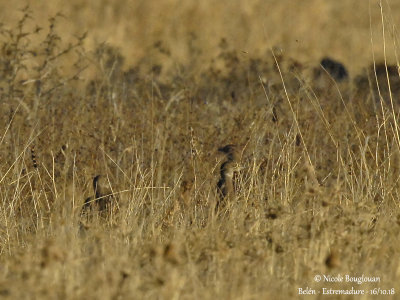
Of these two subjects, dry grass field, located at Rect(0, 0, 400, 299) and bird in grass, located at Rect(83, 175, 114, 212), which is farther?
bird in grass, located at Rect(83, 175, 114, 212)

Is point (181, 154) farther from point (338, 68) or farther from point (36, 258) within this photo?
point (338, 68)

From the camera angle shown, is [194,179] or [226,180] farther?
[194,179]

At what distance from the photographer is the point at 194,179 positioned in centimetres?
466

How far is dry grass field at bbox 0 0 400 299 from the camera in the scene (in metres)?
2.80

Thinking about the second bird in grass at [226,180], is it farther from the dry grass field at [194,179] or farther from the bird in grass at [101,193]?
the bird in grass at [101,193]

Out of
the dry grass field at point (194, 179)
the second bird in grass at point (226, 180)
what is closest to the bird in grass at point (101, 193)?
the dry grass field at point (194, 179)

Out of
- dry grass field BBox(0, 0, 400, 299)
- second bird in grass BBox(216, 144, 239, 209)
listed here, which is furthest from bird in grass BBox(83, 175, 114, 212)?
second bird in grass BBox(216, 144, 239, 209)

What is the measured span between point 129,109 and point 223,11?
20.4ft

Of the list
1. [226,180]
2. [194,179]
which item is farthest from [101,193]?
[226,180]

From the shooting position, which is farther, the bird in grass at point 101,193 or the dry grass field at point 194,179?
the bird in grass at point 101,193

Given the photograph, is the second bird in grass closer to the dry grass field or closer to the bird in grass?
the dry grass field

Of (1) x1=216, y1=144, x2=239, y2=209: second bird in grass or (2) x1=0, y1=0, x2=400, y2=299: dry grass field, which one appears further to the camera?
(1) x1=216, y1=144, x2=239, y2=209: second bird in grass

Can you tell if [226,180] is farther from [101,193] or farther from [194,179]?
[101,193]

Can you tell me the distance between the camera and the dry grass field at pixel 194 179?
2.80 metres
